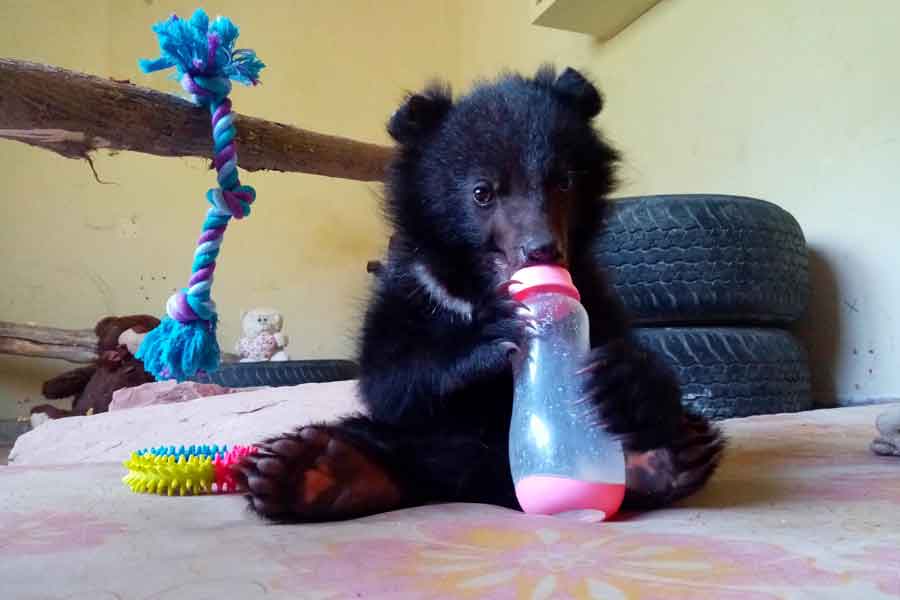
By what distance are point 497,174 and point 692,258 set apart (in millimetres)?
1785

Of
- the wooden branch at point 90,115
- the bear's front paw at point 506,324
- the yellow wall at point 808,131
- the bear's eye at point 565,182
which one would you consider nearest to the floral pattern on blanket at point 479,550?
the bear's front paw at point 506,324

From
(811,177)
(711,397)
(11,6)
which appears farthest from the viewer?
(11,6)

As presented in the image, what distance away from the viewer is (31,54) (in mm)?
6449

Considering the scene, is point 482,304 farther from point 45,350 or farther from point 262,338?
point 45,350

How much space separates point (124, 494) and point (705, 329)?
2.23 meters

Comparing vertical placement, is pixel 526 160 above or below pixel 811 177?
below

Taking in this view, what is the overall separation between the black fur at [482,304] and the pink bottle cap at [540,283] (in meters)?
0.03

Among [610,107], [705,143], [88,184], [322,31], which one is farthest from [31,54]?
[705,143]

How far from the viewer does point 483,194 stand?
1583 millimetres

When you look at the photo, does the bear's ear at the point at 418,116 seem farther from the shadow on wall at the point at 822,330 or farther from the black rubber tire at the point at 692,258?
the shadow on wall at the point at 822,330

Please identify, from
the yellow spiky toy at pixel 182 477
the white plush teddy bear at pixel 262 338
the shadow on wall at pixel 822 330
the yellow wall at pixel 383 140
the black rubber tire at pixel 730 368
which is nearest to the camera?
the yellow spiky toy at pixel 182 477

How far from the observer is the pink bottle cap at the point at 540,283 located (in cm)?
135

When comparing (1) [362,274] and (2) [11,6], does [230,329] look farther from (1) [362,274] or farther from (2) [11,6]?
(2) [11,6]

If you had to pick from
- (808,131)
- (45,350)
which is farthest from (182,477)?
(45,350)
